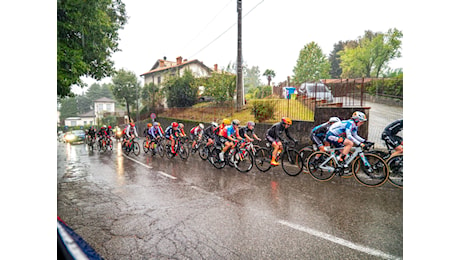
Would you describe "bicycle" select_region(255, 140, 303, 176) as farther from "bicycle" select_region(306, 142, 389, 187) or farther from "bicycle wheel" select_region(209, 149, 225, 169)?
"bicycle wheel" select_region(209, 149, 225, 169)

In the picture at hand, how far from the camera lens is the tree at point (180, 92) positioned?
56.5 ft

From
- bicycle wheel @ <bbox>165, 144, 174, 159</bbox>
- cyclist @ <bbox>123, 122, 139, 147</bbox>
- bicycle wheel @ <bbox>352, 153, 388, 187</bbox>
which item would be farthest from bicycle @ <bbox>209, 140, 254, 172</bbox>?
cyclist @ <bbox>123, 122, 139, 147</bbox>

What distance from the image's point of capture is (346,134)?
5.17 meters

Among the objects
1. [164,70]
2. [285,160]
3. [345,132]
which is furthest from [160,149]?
[164,70]

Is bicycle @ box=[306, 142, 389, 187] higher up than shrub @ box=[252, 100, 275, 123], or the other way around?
shrub @ box=[252, 100, 275, 123]

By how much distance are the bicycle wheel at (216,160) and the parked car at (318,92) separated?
3756mm

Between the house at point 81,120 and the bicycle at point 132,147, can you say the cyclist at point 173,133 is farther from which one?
the house at point 81,120

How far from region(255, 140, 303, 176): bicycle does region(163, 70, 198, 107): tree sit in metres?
11.5

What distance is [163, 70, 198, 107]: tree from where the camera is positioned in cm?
1722

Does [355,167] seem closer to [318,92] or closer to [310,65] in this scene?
[318,92]

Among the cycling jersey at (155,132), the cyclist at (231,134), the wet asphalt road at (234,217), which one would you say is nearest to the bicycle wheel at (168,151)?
the cycling jersey at (155,132)

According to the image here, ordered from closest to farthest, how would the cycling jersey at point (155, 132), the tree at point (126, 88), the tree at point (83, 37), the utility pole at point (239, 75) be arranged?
1. the tree at point (83, 37)
2. the tree at point (126, 88)
3. the cycling jersey at point (155, 132)
4. the utility pole at point (239, 75)

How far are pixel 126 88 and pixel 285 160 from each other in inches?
253
